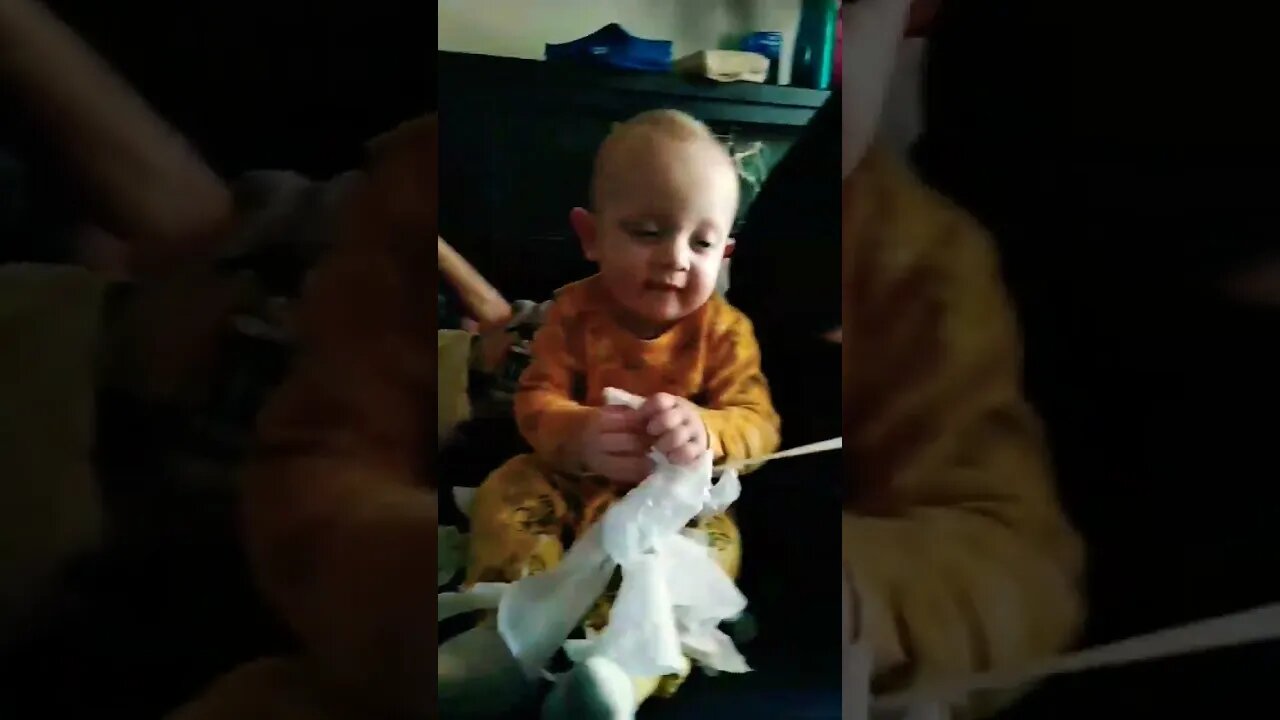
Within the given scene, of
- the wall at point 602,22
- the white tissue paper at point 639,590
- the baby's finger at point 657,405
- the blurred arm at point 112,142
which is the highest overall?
the wall at point 602,22

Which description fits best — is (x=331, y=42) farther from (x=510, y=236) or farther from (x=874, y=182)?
(x=874, y=182)

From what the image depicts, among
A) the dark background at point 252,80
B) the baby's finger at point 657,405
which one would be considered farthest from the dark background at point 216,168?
the baby's finger at point 657,405

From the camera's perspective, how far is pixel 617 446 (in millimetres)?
1113

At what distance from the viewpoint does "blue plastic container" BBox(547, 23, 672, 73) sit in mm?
1133

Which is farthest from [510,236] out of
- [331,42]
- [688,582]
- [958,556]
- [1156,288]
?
[1156,288]

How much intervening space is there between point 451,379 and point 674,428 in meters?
0.23

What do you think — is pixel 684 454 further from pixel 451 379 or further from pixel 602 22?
pixel 602 22

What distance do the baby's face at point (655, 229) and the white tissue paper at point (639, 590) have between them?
0.11 m

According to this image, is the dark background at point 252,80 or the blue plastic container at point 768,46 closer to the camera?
the dark background at point 252,80

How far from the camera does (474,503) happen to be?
1095 millimetres

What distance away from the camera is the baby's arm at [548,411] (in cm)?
111

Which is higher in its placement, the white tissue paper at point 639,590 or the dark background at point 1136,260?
the dark background at point 1136,260

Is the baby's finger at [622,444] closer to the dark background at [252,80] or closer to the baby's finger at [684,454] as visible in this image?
the baby's finger at [684,454]

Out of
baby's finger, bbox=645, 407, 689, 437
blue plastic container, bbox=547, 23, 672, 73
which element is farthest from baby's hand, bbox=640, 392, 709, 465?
blue plastic container, bbox=547, 23, 672, 73
